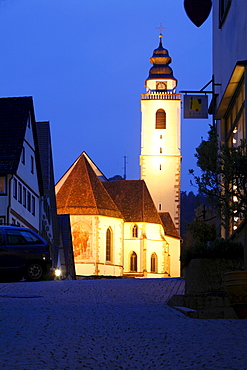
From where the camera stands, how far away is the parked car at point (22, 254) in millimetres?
22344

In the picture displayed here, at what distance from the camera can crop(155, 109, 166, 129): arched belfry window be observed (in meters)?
99.1

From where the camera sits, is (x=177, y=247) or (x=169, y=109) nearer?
(x=177, y=247)

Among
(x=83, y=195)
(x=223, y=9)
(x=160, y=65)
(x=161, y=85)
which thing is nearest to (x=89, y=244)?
(x=83, y=195)

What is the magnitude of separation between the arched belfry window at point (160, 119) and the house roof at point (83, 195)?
18913mm

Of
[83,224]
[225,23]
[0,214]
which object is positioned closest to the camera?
[225,23]

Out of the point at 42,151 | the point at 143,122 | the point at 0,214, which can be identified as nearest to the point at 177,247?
the point at 143,122

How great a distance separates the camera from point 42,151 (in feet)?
159

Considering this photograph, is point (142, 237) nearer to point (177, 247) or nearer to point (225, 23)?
point (177, 247)

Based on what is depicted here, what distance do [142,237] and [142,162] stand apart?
15984mm

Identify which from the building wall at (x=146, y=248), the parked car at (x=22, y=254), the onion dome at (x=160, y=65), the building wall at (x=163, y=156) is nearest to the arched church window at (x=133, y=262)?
the building wall at (x=146, y=248)

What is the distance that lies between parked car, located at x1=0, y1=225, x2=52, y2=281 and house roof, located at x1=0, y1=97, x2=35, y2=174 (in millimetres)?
14088

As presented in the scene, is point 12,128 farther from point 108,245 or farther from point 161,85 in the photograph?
point 161,85

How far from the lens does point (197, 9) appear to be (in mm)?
11508

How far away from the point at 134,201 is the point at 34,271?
209 feet
